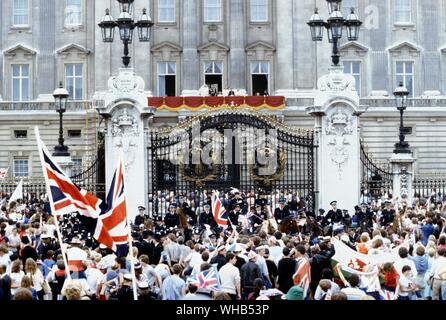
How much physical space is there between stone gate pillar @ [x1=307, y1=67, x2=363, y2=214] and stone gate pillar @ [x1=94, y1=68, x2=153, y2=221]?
5.16 metres

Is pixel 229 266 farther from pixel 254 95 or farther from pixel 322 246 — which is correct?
pixel 254 95

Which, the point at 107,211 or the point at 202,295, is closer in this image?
the point at 202,295

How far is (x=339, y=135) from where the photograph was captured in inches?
1503

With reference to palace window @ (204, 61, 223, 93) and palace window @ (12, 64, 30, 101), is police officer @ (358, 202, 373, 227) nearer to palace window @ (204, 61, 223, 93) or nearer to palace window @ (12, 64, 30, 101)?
palace window @ (204, 61, 223, 93)

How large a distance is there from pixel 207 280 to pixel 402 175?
71.0 ft

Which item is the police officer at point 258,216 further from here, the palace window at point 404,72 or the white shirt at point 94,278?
the palace window at point 404,72

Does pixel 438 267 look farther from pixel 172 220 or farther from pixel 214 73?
pixel 214 73

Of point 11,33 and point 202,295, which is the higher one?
point 11,33

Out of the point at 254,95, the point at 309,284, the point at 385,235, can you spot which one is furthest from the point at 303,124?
the point at 309,284

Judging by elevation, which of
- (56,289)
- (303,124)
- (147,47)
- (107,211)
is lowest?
(56,289)

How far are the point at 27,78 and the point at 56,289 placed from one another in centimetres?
4733

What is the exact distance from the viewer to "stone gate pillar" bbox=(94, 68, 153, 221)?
123ft

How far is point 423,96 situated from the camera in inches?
2685

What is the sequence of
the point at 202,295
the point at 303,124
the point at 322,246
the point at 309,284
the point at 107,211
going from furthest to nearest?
the point at 303,124 < the point at 322,246 < the point at 309,284 < the point at 107,211 < the point at 202,295
